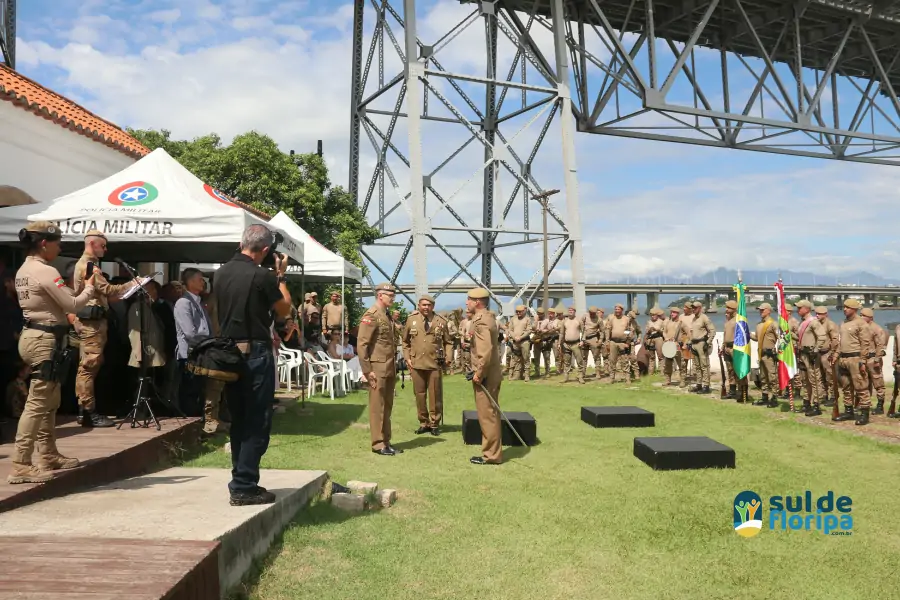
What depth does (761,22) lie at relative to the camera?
20.8 metres

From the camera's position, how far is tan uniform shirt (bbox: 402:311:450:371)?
948cm

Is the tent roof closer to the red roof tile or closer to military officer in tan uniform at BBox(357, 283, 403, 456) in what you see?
the red roof tile

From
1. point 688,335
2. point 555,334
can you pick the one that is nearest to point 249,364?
point 688,335

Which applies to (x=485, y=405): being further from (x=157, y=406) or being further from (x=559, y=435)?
(x=157, y=406)

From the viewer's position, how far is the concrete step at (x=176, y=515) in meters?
3.73

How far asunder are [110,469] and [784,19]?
22.4 meters

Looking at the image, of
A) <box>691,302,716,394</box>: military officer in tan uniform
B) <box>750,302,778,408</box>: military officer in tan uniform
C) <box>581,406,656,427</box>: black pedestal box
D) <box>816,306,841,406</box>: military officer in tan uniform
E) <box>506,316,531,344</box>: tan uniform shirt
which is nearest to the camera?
<box>581,406,656,427</box>: black pedestal box

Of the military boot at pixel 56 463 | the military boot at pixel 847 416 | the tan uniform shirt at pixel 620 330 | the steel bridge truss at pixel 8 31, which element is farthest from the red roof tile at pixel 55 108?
the military boot at pixel 847 416

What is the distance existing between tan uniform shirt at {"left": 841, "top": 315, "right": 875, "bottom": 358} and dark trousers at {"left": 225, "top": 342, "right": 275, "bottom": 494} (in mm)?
9964

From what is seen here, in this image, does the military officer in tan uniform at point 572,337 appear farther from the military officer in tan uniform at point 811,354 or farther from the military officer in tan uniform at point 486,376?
the military officer in tan uniform at point 486,376

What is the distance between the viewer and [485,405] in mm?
7473

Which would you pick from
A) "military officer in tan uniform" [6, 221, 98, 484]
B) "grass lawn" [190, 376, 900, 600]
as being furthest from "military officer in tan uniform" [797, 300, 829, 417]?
"military officer in tan uniform" [6, 221, 98, 484]

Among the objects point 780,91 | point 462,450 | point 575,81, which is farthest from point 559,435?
point 780,91

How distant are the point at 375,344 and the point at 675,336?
1031 cm
